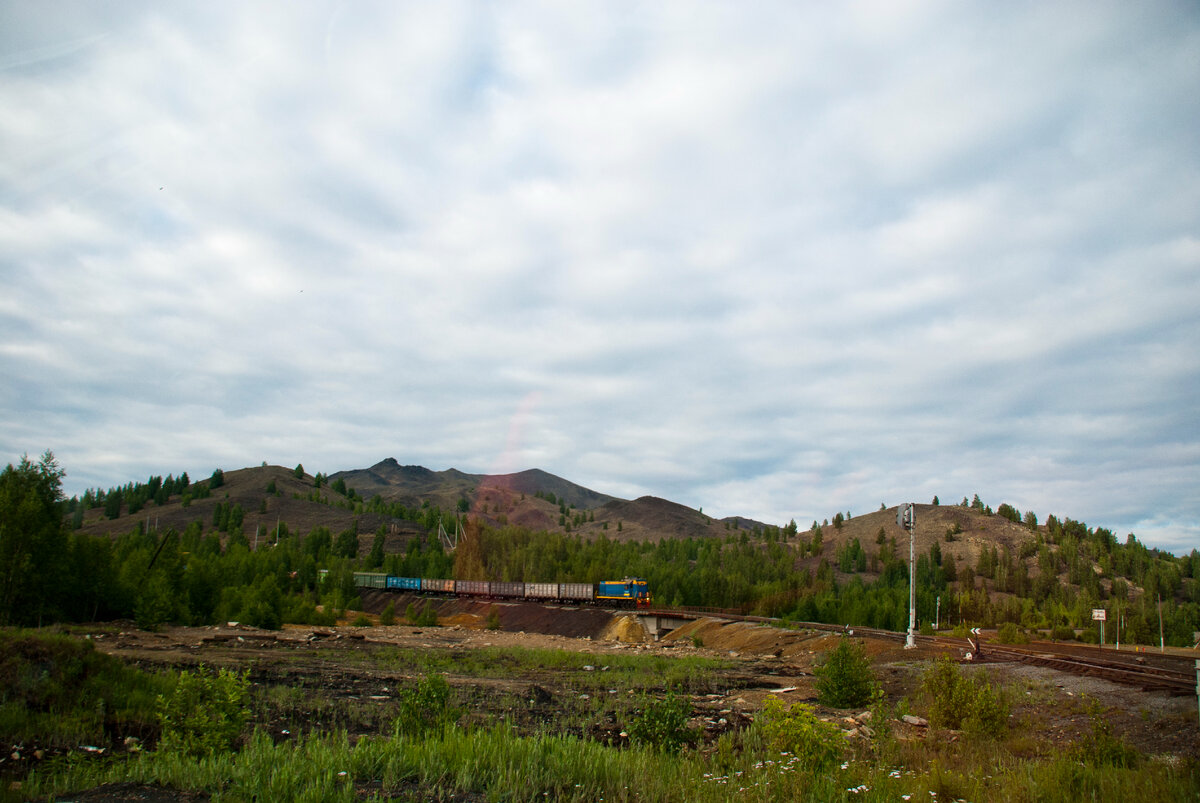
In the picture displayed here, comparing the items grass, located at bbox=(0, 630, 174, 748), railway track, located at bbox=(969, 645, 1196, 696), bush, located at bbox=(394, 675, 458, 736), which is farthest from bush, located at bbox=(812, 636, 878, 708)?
grass, located at bbox=(0, 630, 174, 748)

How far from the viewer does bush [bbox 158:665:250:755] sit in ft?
40.0

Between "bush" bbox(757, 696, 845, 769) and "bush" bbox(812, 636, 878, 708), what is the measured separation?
12.9 meters

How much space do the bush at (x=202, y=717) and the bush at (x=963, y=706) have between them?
1648 cm

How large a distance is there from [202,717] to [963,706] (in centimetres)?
1753

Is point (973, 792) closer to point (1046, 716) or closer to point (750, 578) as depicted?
point (1046, 716)

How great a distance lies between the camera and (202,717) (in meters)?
12.5

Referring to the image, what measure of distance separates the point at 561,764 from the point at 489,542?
137 metres

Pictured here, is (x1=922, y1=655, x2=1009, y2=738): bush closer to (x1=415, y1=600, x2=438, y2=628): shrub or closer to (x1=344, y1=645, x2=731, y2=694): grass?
(x1=344, y1=645, x2=731, y2=694): grass

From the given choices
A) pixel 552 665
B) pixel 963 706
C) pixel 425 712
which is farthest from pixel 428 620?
pixel 963 706

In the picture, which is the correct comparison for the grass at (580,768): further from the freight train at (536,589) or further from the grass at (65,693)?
the freight train at (536,589)

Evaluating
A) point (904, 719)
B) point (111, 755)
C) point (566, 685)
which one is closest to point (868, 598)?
point (566, 685)

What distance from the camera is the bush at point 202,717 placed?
40.0 ft

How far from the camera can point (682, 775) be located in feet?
35.3

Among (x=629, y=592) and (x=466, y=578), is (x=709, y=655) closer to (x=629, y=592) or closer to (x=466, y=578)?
(x=629, y=592)
